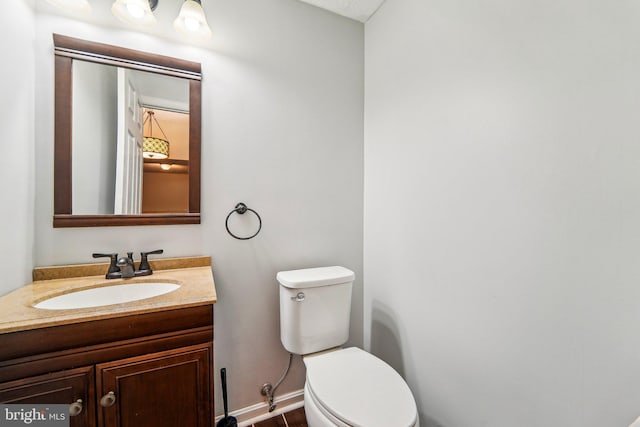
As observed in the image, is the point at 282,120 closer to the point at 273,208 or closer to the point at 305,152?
A: the point at 305,152

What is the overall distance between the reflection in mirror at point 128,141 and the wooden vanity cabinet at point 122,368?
0.63 metres

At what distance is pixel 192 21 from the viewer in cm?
124

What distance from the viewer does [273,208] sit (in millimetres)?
1536

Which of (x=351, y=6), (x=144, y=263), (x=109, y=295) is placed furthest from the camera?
(x=351, y=6)

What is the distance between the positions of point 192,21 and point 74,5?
1.50 feet

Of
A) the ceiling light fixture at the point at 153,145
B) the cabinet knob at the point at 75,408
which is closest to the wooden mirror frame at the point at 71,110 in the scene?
the ceiling light fixture at the point at 153,145

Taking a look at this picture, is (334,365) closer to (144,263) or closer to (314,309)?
(314,309)

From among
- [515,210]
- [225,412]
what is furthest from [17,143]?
[515,210]

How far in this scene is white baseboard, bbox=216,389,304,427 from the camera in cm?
146

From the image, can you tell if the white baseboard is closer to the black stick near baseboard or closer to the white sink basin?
the black stick near baseboard

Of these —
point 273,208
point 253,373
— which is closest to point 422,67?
point 273,208

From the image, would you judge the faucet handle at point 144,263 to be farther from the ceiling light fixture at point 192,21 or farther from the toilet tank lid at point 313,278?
the ceiling light fixture at point 192,21

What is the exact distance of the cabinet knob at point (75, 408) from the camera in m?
0.78

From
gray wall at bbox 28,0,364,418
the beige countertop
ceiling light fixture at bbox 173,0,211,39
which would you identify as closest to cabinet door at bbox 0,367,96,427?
the beige countertop
